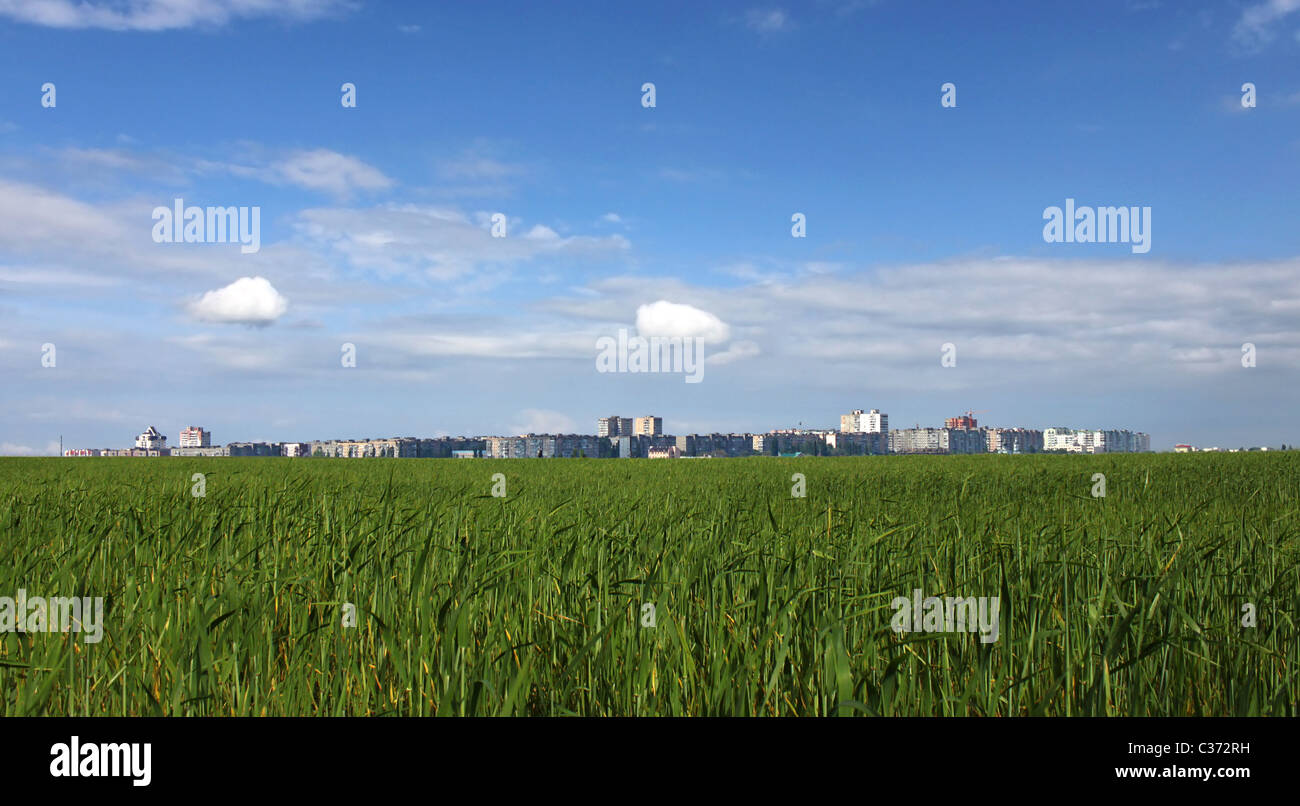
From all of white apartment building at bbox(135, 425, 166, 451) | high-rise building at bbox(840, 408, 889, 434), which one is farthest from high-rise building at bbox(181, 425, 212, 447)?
high-rise building at bbox(840, 408, 889, 434)

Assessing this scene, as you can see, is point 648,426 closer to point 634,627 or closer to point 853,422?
point 853,422

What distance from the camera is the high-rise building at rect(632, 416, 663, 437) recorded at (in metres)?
123

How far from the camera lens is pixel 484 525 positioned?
6.99 metres

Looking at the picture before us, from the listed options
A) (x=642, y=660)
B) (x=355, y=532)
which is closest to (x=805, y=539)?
(x=642, y=660)

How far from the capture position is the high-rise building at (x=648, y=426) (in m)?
123

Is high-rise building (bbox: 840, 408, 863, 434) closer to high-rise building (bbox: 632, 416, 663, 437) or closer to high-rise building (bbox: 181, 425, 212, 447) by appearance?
high-rise building (bbox: 632, 416, 663, 437)

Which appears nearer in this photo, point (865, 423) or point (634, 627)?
point (634, 627)

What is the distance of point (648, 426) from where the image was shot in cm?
12550

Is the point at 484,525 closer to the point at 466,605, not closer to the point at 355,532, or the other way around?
the point at 355,532

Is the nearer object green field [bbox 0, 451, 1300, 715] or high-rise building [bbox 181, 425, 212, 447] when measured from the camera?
green field [bbox 0, 451, 1300, 715]

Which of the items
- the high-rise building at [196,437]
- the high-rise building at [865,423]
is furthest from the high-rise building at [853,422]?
the high-rise building at [196,437]

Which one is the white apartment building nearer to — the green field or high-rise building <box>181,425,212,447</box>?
high-rise building <box>181,425,212,447</box>

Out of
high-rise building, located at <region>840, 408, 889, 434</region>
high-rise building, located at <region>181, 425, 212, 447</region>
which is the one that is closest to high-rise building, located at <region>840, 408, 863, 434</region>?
high-rise building, located at <region>840, 408, 889, 434</region>

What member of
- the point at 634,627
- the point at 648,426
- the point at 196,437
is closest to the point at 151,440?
the point at 196,437
